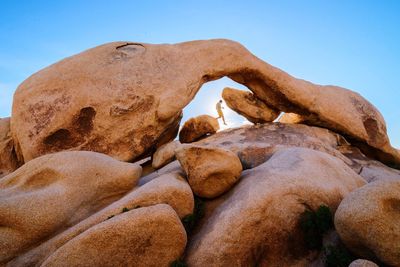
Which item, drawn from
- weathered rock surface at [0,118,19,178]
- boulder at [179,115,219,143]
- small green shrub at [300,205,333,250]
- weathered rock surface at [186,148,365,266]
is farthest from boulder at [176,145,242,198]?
weathered rock surface at [0,118,19,178]

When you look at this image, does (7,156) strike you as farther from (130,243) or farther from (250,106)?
(250,106)

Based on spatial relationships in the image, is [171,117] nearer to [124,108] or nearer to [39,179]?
[124,108]

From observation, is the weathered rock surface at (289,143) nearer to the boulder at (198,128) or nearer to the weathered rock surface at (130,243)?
the boulder at (198,128)

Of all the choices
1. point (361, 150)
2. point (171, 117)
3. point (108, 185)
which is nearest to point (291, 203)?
point (108, 185)

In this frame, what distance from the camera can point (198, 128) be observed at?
57.8 feet

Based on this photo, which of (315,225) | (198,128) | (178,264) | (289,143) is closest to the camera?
(178,264)

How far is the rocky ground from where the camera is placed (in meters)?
6.05

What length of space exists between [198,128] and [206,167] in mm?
9474

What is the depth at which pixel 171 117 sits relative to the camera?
1394cm

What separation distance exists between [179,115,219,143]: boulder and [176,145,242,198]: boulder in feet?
29.6

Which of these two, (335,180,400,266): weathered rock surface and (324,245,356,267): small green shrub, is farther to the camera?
(324,245,356,267): small green shrub

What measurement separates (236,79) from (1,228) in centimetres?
1370

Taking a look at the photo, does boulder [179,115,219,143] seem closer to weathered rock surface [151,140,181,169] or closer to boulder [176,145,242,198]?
weathered rock surface [151,140,181,169]

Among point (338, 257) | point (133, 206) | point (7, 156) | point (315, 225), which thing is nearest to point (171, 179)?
point (133, 206)
